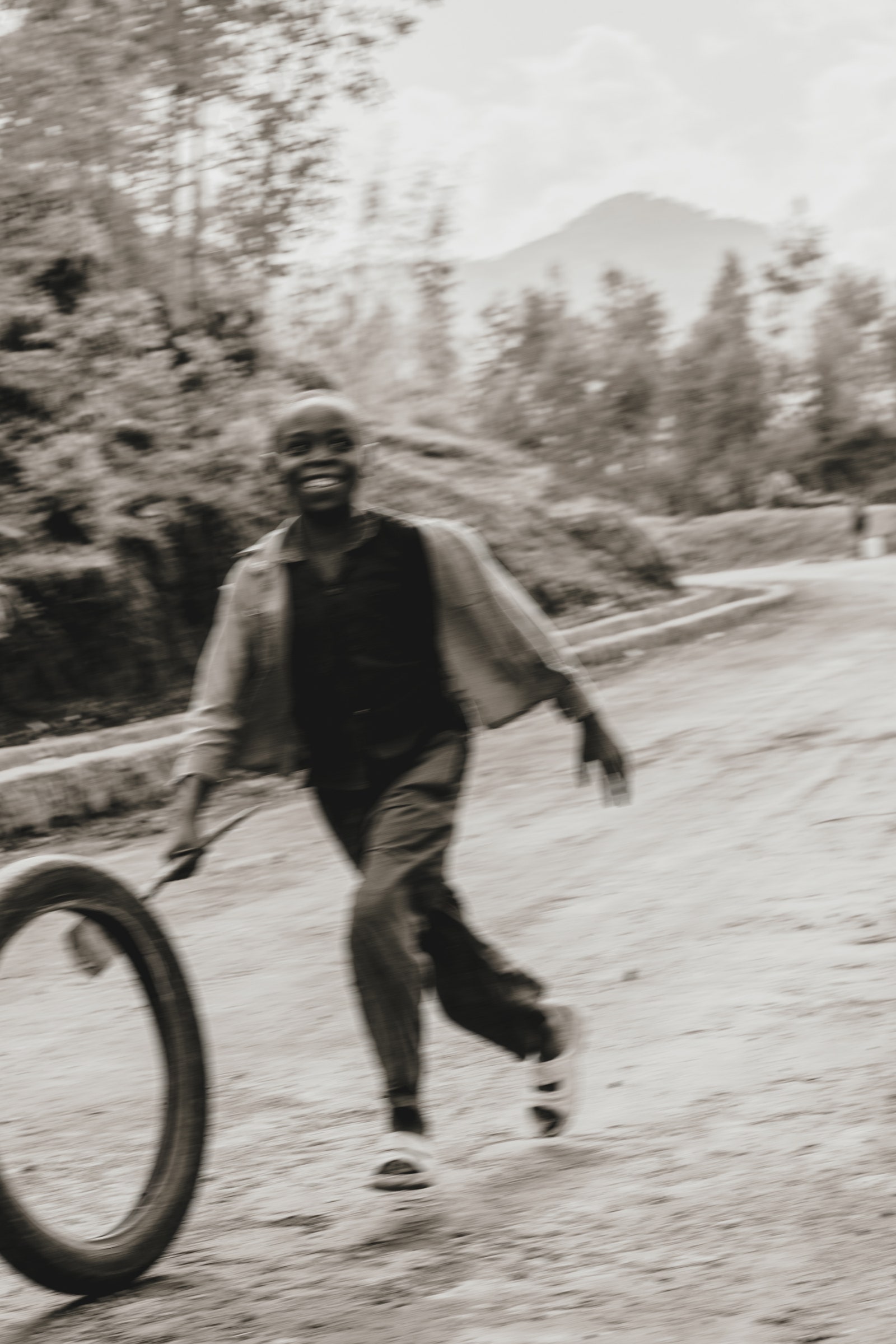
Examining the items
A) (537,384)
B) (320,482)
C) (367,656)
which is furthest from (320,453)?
(537,384)

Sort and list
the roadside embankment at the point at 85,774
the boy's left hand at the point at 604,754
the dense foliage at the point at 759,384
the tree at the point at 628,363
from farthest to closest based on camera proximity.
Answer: the dense foliage at the point at 759,384 < the tree at the point at 628,363 < the roadside embankment at the point at 85,774 < the boy's left hand at the point at 604,754

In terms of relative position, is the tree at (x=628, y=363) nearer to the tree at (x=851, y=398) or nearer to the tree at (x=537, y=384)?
the tree at (x=537, y=384)

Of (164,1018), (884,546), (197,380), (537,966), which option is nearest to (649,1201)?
(164,1018)

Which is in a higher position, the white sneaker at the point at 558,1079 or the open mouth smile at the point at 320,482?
the open mouth smile at the point at 320,482

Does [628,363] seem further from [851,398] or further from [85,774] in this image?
[85,774]

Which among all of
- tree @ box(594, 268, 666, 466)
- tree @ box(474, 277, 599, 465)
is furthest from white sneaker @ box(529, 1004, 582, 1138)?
tree @ box(594, 268, 666, 466)

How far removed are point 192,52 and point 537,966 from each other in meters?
10.5

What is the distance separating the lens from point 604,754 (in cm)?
392

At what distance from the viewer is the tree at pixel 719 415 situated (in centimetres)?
4372

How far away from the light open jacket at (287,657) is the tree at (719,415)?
40.8 metres

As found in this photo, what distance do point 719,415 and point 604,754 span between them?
41.1m

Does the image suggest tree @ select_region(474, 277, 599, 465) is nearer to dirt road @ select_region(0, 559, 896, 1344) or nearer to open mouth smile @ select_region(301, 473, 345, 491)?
dirt road @ select_region(0, 559, 896, 1344)

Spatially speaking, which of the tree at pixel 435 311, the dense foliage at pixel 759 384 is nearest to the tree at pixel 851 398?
the dense foliage at pixel 759 384

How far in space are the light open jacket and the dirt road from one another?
0.81 meters
